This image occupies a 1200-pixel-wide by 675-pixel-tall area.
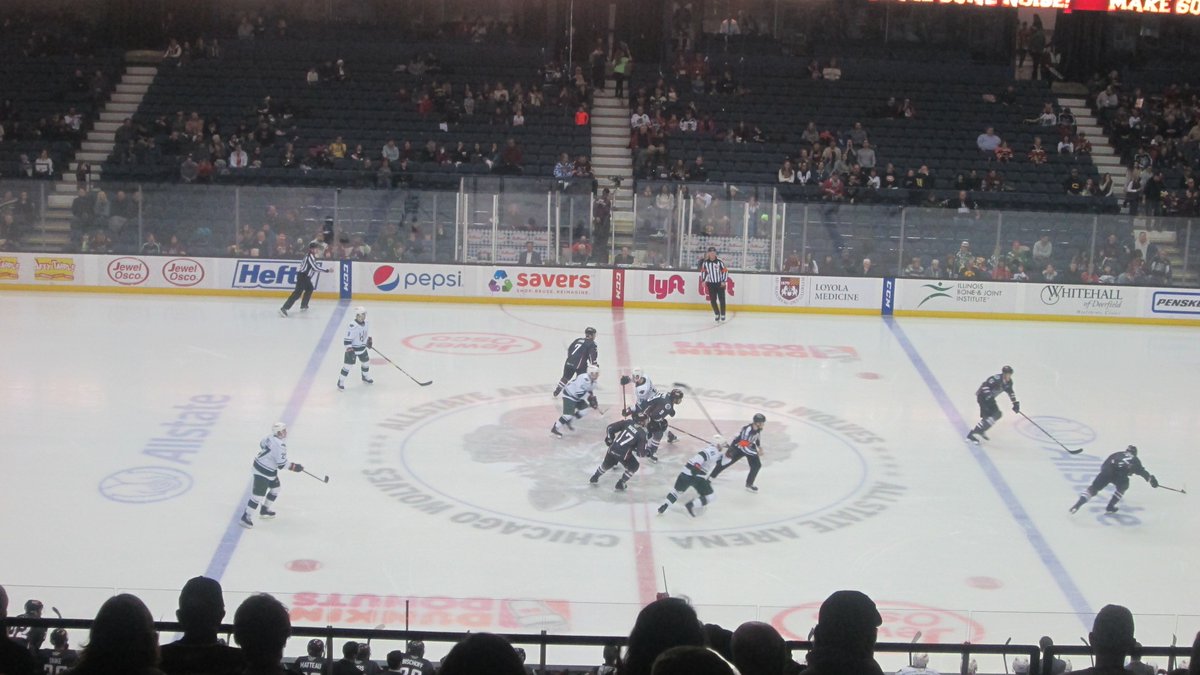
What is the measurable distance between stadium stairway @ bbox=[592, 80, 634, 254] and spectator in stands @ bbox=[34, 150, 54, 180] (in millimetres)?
10556

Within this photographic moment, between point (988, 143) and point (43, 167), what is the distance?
62.4 feet

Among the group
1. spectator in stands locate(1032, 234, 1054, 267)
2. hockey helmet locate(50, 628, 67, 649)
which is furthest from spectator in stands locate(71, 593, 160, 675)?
spectator in stands locate(1032, 234, 1054, 267)

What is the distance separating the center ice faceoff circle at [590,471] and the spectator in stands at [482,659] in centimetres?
860

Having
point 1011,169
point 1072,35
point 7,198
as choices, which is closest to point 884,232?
point 1011,169

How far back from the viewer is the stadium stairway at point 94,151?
2272cm

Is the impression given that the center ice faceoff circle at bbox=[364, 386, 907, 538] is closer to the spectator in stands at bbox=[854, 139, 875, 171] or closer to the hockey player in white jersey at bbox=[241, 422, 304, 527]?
the hockey player in white jersey at bbox=[241, 422, 304, 527]

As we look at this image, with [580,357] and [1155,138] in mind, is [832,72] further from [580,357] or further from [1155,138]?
[580,357]

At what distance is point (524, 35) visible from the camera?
3159 cm

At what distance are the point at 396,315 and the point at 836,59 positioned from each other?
45.3 ft

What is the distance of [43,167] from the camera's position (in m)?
25.7

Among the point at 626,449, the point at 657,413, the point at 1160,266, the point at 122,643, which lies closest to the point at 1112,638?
the point at 122,643

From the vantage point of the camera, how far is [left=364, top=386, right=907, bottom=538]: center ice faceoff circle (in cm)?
1254

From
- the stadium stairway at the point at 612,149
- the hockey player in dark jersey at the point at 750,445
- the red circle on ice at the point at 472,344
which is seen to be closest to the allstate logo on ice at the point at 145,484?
the hockey player in dark jersey at the point at 750,445

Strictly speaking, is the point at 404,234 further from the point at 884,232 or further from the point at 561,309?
the point at 884,232
